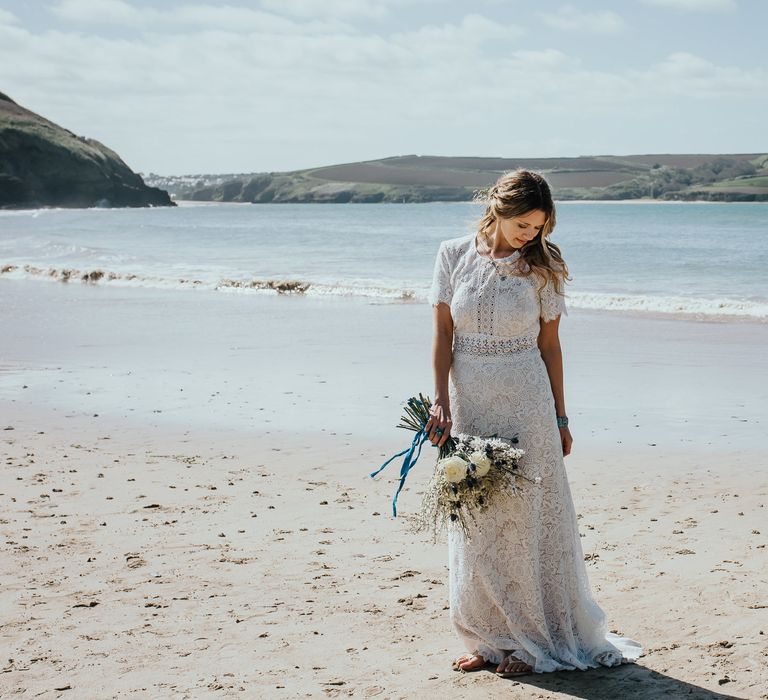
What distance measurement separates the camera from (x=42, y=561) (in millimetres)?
5094

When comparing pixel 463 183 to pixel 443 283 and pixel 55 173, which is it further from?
pixel 443 283

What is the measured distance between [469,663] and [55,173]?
13594cm

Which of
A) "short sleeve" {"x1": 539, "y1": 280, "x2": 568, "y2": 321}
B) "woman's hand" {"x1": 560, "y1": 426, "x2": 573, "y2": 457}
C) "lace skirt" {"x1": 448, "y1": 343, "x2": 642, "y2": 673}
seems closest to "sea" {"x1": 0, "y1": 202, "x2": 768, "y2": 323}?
"short sleeve" {"x1": 539, "y1": 280, "x2": 568, "y2": 321}

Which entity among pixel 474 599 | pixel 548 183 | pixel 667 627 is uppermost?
pixel 548 183

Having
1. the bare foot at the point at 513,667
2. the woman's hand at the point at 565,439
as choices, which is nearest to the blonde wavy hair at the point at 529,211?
the woman's hand at the point at 565,439

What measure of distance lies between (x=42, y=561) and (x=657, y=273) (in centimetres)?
2455

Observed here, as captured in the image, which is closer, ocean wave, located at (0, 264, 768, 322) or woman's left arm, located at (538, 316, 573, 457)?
woman's left arm, located at (538, 316, 573, 457)

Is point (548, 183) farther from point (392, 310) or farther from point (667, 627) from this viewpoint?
point (392, 310)

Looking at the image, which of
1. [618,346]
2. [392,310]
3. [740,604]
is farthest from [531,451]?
[392,310]

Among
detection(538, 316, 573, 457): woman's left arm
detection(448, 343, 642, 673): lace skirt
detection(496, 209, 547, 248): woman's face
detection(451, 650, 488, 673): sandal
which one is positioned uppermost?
detection(496, 209, 547, 248): woman's face

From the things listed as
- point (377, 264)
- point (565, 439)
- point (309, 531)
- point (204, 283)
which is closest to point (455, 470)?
point (565, 439)

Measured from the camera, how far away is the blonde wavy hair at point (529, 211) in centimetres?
365

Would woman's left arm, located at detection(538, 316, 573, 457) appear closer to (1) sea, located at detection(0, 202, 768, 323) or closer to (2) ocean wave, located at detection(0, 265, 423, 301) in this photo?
(1) sea, located at detection(0, 202, 768, 323)

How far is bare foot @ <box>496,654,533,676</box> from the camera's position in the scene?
3840mm
